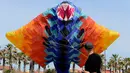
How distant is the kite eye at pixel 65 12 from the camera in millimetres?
17719

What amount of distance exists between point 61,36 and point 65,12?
122 centimetres

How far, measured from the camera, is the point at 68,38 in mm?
18359

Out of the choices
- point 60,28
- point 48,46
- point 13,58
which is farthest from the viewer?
point 13,58

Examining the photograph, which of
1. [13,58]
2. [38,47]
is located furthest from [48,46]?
[13,58]

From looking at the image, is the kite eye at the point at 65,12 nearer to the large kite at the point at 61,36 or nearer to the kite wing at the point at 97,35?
the large kite at the point at 61,36

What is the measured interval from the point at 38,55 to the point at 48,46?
2.95 feet

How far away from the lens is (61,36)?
18.3 m

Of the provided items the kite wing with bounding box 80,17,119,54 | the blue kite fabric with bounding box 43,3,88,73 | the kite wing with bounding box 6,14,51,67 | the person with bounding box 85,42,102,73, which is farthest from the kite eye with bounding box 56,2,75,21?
the person with bounding box 85,42,102,73

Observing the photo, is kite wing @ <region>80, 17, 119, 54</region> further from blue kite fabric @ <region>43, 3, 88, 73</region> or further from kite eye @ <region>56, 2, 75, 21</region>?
kite eye @ <region>56, 2, 75, 21</region>

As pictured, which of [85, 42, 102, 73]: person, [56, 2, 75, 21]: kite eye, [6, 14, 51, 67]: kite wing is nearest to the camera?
[85, 42, 102, 73]: person

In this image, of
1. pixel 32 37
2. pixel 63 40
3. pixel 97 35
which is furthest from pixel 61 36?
pixel 97 35

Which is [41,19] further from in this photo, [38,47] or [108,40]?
[108,40]

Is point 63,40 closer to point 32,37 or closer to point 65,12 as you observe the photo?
point 65,12

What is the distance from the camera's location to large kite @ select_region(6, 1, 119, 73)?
59.6 feet
